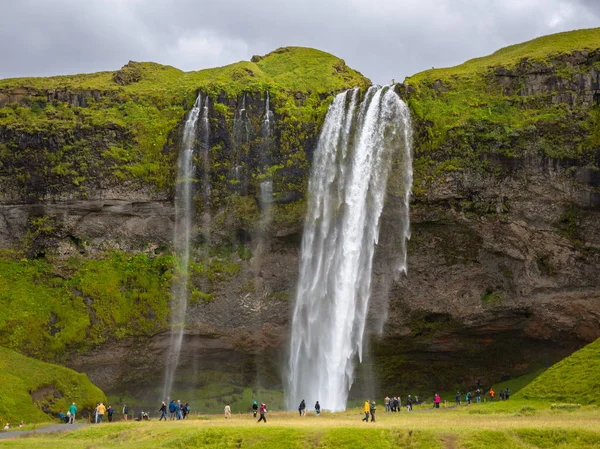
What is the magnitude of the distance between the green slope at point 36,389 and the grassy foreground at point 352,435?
1267cm

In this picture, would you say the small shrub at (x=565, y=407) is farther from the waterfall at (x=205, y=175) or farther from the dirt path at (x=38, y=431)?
the waterfall at (x=205, y=175)

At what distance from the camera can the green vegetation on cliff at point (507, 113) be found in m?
57.1

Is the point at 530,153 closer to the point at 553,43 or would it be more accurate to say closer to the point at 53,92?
the point at 553,43

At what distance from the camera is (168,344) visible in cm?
6156

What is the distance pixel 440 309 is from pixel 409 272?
12.5 ft

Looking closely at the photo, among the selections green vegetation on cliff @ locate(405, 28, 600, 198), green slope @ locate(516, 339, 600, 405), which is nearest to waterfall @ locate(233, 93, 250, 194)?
green vegetation on cliff @ locate(405, 28, 600, 198)

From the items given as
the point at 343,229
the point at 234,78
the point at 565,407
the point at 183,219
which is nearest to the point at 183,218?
the point at 183,219

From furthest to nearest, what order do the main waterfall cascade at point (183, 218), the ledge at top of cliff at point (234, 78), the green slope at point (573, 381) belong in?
the ledge at top of cliff at point (234, 78)
the main waterfall cascade at point (183, 218)
the green slope at point (573, 381)

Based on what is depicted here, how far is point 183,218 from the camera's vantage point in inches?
2547

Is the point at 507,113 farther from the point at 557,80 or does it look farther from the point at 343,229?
the point at 343,229

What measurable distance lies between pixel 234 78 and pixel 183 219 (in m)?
14.6

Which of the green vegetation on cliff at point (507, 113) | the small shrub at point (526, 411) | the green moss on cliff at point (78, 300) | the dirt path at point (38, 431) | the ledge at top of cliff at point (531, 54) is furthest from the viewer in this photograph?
the ledge at top of cliff at point (531, 54)

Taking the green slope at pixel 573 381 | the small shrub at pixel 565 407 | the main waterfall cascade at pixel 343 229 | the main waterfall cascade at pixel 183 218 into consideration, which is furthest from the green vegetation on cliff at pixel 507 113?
the small shrub at pixel 565 407

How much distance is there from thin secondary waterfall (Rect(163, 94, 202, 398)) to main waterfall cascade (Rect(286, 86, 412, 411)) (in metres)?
9.68
